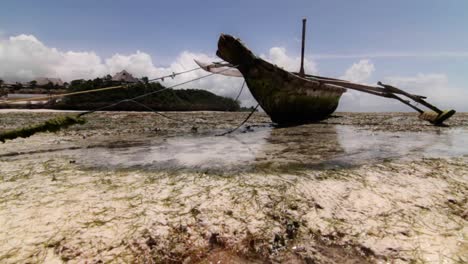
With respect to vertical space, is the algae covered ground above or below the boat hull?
below

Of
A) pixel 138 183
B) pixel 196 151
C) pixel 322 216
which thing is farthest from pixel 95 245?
pixel 196 151

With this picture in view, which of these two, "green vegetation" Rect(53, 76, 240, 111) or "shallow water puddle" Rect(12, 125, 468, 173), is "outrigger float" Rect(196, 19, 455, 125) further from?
"green vegetation" Rect(53, 76, 240, 111)

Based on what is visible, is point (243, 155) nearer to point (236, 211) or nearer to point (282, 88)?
point (236, 211)

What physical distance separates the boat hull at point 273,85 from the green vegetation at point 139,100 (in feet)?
47.6

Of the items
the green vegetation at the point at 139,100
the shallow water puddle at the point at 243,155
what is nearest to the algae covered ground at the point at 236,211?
the shallow water puddle at the point at 243,155

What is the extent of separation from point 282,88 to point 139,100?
69.8 ft

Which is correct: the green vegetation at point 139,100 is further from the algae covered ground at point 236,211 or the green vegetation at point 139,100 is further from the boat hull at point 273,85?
the algae covered ground at point 236,211

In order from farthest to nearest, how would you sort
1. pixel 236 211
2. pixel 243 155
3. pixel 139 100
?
pixel 139 100, pixel 243 155, pixel 236 211

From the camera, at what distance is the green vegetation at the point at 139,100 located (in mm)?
26531

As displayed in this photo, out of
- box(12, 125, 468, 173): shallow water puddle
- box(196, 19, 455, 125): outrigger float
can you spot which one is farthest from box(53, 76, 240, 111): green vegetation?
box(12, 125, 468, 173): shallow water puddle

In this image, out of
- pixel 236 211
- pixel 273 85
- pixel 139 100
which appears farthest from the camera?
pixel 139 100

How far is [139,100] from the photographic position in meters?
26.9

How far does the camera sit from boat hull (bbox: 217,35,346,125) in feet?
27.7

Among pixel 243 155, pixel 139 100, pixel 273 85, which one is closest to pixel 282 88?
pixel 273 85
